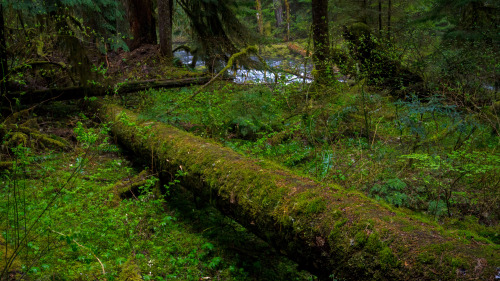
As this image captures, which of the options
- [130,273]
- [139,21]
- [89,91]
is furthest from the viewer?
[139,21]

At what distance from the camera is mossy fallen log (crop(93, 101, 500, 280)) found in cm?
216

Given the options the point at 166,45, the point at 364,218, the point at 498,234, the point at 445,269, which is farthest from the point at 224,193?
the point at 166,45

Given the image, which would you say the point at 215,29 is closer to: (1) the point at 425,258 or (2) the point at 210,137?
(2) the point at 210,137

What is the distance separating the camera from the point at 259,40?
13008 mm

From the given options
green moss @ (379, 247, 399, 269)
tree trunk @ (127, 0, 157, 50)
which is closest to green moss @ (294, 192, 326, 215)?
green moss @ (379, 247, 399, 269)

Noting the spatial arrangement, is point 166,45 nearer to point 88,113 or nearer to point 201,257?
point 88,113

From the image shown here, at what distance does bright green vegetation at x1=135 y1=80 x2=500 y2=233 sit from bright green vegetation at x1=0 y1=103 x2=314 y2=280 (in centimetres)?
133

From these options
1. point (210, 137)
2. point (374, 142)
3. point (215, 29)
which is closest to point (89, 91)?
point (210, 137)

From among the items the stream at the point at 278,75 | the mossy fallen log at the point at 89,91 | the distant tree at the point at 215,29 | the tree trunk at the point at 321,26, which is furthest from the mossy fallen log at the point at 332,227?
the distant tree at the point at 215,29

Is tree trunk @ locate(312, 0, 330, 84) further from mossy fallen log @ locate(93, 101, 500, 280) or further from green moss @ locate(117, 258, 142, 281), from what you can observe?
green moss @ locate(117, 258, 142, 281)

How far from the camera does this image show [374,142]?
6.98 meters

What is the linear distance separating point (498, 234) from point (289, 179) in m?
2.46

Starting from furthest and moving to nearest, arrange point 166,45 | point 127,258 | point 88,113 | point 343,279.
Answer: point 166,45
point 88,113
point 127,258
point 343,279

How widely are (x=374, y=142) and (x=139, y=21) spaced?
1117cm
